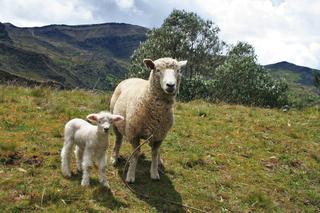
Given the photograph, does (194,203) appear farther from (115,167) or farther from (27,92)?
(27,92)

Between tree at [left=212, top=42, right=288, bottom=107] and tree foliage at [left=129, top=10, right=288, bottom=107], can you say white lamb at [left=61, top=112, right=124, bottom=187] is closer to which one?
tree foliage at [left=129, top=10, right=288, bottom=107]

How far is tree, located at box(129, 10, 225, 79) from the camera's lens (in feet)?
182

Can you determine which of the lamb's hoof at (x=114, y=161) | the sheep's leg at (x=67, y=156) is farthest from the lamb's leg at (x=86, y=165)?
the lamb's hoof at (x=114, y=161)

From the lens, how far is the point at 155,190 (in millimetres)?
9055

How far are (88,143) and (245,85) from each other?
4522cm

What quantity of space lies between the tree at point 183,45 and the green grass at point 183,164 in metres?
35.1

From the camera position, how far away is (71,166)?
30.6 ft

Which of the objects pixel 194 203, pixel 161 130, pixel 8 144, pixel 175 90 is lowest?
pixel 194 203

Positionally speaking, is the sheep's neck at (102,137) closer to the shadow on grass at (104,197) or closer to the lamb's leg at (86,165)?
the lamb's leg at (86,165)

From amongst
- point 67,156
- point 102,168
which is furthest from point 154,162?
point 67,156

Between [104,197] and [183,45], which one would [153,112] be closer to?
[104,197]

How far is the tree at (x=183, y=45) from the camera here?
55531 mm

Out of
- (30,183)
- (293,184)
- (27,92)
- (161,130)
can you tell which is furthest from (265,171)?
(27,92)

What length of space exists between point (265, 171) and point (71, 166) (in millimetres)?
5461
